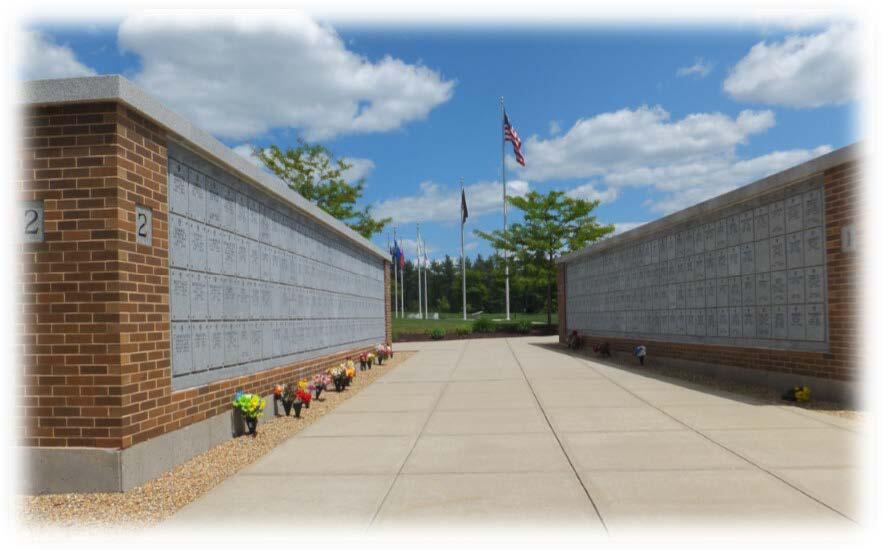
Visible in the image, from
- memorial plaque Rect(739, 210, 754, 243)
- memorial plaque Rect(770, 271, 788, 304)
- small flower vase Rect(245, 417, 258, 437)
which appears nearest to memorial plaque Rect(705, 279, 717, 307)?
memorial plaque Rect(739, 210, 754, 243)

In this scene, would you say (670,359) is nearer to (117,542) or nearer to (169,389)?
(169,389)

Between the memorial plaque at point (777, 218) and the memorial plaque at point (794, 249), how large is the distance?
23cm

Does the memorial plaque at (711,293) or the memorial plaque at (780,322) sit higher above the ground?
the memorial plaque at (711,293)

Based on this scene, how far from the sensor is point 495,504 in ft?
15.6

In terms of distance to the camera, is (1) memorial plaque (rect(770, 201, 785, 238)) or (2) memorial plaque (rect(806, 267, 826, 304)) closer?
(2) memorial plaque (rect(806, 267, 826, 304))

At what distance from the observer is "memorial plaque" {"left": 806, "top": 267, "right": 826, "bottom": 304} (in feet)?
29.4

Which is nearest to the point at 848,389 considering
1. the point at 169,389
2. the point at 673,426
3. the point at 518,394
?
the point at 673,426

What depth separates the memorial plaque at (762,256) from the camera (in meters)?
10.3

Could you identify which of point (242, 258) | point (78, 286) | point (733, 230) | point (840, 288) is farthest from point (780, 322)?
point (78, 286)

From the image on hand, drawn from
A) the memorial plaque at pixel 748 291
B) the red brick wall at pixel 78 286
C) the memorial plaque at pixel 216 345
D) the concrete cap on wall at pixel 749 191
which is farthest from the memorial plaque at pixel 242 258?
the memorial plaque at pixel 748 291

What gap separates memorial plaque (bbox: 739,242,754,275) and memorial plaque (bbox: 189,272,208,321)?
8.42 metres

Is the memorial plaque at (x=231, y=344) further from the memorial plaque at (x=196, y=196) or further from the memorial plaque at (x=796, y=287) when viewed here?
the memorial plaque at (x=796, y=287)

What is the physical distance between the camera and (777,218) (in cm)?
1005

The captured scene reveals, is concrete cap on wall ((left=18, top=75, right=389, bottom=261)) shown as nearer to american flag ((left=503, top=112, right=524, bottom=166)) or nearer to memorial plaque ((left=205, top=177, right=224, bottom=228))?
memorial plaque ((left=205, top=177, right=224, bottom=228))
